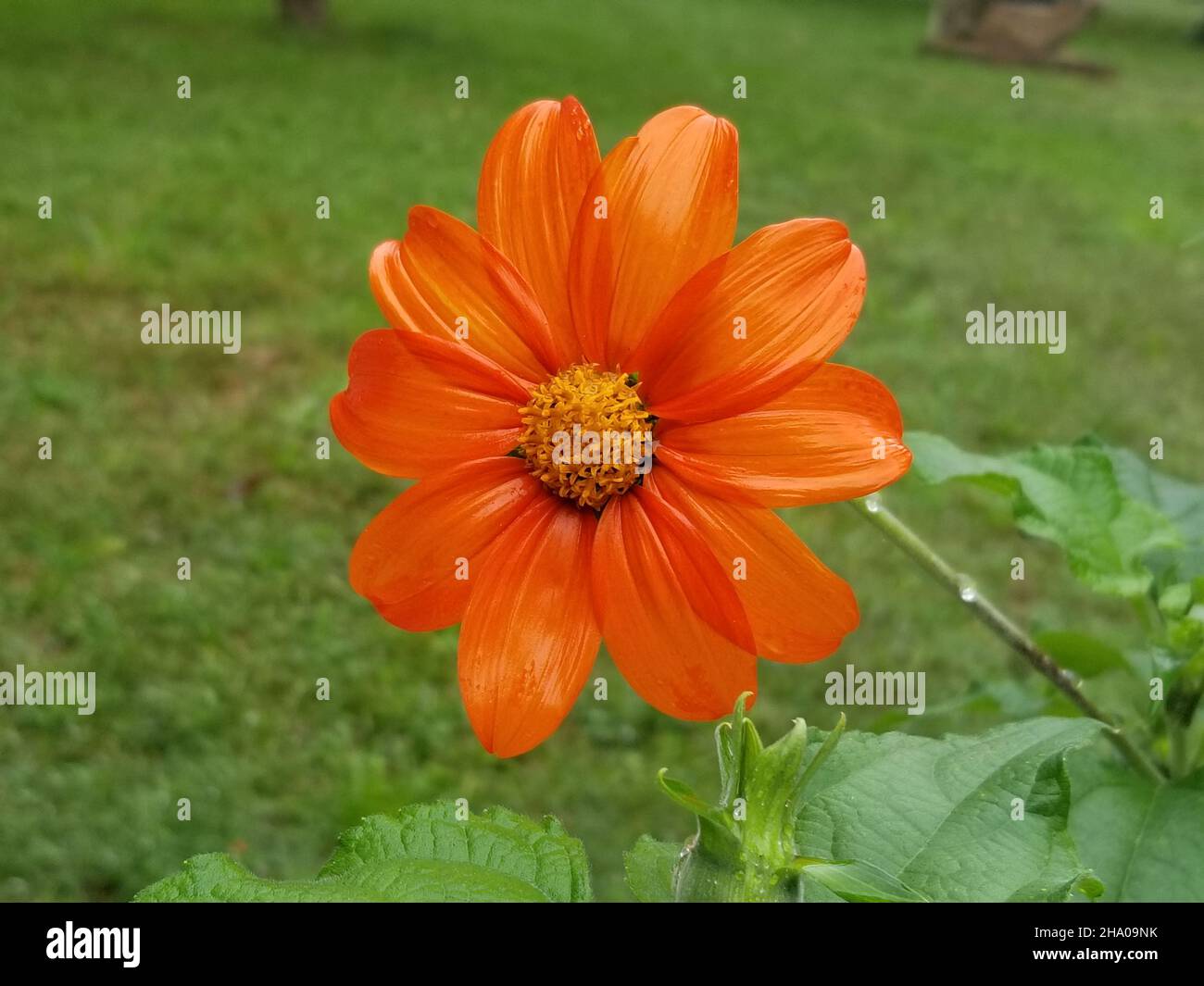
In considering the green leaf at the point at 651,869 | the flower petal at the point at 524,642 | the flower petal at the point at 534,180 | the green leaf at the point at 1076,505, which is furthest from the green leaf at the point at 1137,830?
the flower petal at the point at 534,180

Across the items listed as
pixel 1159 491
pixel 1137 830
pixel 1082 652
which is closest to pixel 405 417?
pixel 1137 830

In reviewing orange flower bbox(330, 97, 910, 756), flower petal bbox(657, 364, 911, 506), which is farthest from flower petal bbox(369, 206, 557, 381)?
flower petal bbox(657, 364, 911, 506)

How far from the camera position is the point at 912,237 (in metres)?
4.92

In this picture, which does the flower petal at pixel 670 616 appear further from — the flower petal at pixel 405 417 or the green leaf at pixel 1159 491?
the green leaf at pixel 1159 491

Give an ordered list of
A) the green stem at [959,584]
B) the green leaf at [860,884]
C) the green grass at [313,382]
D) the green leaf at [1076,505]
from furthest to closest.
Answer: the green grass at [313,382] → the green leaf at [1076,505] → the green stem at [959,584] → the green leaf at [860,884]

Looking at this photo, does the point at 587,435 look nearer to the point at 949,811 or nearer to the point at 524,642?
the point at 524,642

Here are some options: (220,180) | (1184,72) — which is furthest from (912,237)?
(1184,72)

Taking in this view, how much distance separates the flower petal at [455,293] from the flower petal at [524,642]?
4.0 inches

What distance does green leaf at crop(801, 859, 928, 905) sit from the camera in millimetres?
463

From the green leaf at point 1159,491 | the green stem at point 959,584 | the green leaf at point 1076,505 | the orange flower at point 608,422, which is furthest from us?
the green leaf at point 1159,491

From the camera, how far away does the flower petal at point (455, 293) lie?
0.61m

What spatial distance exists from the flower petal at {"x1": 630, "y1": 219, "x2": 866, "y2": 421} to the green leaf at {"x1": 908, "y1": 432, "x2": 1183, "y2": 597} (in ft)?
1.45
